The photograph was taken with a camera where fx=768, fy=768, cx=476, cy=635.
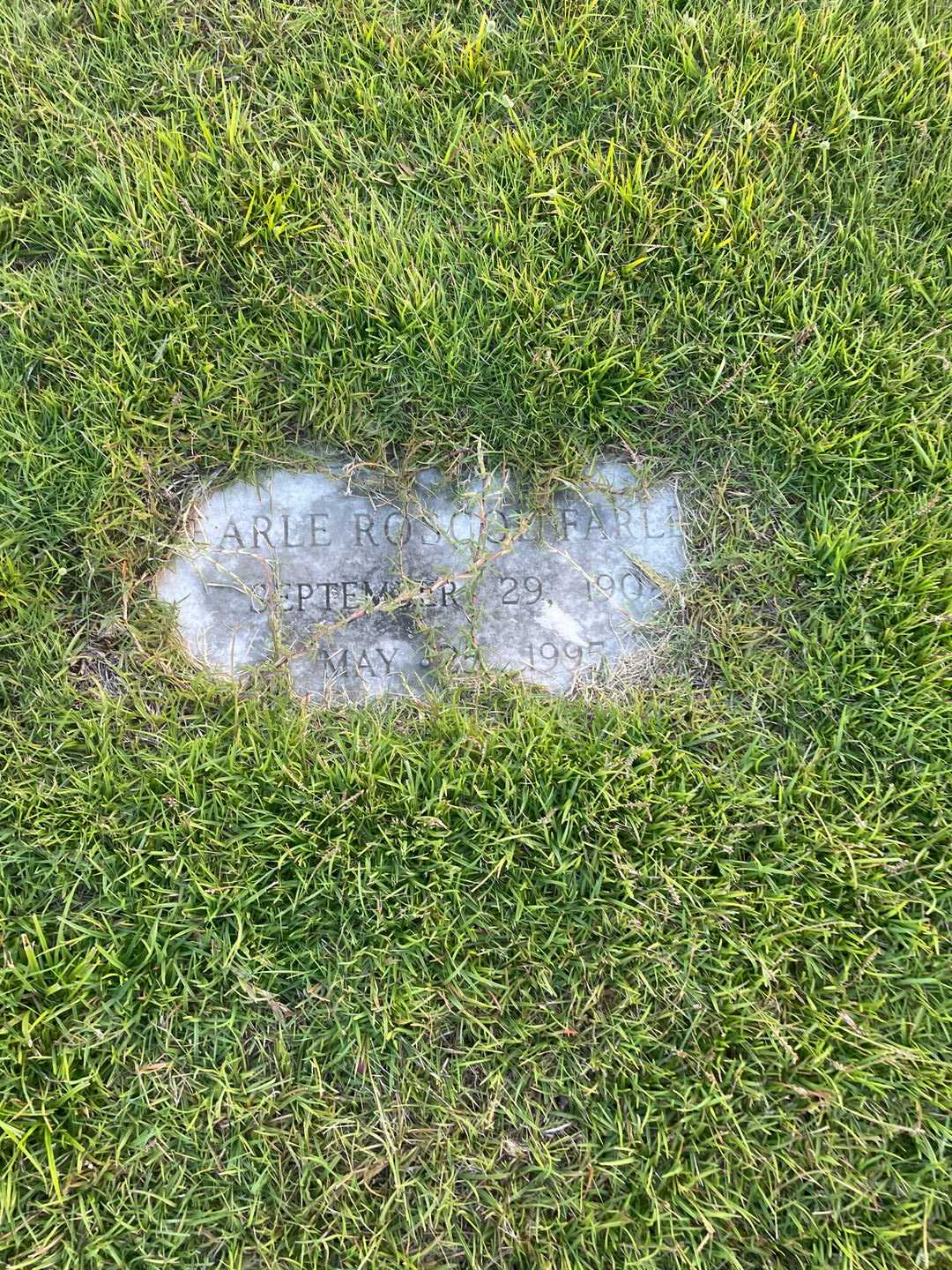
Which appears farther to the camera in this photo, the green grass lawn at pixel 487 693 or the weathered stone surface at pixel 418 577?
the weathered stone surface at pixel 418 577

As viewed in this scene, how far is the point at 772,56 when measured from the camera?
7.09 ft

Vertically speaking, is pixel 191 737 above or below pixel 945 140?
below

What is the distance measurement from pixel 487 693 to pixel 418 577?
1.18 feet

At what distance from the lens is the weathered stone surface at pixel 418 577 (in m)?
1.98

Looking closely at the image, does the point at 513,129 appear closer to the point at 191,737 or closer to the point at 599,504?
the point at 599,504

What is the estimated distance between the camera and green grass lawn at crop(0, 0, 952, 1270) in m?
1.66

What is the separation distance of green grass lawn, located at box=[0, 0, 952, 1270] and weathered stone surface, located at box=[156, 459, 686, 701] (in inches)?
3.6

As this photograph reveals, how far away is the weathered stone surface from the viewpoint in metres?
1.98

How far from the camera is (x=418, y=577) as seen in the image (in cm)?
202

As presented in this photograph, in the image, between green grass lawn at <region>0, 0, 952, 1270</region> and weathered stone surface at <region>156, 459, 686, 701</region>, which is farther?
weathered stone surface at <region>156, 459, 686, 701</region>

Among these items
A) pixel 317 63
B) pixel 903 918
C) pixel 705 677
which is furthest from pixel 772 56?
pixel 903 918

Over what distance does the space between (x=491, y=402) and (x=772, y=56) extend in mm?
1291

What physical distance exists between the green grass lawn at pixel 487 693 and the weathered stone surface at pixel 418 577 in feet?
0.30

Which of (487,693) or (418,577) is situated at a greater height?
(418,577)
